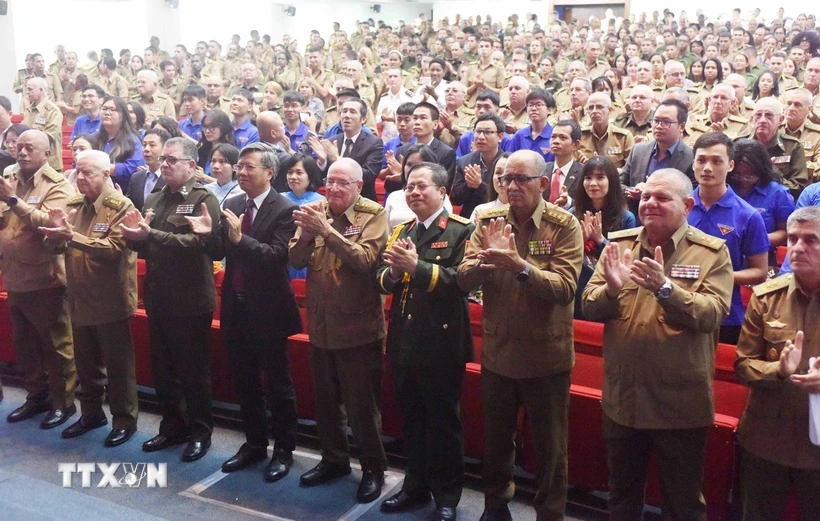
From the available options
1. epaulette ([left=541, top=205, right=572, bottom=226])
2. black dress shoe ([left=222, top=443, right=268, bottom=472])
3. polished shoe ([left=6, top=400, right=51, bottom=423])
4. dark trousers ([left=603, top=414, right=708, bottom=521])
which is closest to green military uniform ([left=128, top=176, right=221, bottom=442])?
black dress shoe ([left=222, top=443, right=268, bottom=472])

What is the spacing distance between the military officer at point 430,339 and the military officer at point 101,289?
1.45 meters

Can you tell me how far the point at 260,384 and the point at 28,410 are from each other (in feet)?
4.93

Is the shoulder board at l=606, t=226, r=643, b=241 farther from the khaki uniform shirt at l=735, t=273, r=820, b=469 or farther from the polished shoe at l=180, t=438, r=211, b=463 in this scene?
the polished shoe at l=180, t=438, r=211, b=463

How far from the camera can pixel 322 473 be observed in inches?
130

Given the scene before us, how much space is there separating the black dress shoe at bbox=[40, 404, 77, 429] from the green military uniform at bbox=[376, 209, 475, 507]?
6.56 ft

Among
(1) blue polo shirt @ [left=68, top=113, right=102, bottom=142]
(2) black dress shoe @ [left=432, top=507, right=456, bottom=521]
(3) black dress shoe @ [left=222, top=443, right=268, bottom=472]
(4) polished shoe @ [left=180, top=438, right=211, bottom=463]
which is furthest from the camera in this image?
(1) blue polo shirt @ [left=68, top=113, right=102, bottom=142]

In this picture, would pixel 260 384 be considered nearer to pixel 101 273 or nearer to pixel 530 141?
pixel 101 273

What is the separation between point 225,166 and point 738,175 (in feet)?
8.57

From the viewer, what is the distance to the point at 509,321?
267 centimetres

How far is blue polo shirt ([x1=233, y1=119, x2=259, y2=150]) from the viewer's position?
232 inches

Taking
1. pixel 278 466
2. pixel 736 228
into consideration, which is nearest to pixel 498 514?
pixel 278 466

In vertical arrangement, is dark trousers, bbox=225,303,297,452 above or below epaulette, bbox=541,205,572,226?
below

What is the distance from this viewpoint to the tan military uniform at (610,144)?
4.89 meters

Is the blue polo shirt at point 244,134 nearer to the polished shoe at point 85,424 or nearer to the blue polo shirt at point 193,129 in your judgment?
the blue polo shirt at point 193,129
